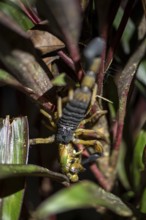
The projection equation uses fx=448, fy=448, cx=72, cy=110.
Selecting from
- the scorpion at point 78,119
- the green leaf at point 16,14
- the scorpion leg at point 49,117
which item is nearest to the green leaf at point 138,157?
the scorpion at point 78,119

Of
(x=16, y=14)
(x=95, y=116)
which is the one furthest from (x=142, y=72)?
(x=16, y=14)

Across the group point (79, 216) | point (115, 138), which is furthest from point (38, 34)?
point (79, 216)

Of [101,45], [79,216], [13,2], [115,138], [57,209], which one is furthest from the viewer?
[79,216]

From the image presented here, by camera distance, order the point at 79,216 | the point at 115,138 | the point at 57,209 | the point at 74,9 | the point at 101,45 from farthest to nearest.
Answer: the point at 79,216 < the point at 115,138 < the point at 101,45 < the point at 74,9 < the point at 57,209

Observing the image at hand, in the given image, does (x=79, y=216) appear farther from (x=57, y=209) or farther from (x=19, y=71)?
(x=57, y=209)

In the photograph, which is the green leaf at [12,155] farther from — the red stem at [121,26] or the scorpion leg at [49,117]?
the red stem at [121,26]

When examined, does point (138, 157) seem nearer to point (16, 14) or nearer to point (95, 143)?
point (95, 143)
